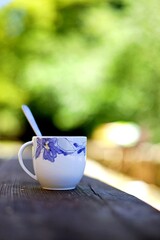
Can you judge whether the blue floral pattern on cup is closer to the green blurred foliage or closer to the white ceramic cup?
the white ceramic cup

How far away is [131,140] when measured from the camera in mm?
4691

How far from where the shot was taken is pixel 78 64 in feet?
22.5

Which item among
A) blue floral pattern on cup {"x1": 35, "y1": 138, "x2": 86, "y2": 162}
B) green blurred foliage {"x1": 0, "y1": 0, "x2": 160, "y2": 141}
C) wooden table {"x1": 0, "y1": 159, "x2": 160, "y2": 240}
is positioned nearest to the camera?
wooden table {"x1": 0, "y1": 159, "x2": 160, "y2": 240}

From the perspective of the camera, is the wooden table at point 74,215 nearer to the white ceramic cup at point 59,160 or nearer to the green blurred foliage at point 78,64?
the white ceramic cup at point 59,160

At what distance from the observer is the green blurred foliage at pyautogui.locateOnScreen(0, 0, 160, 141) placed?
5344mm

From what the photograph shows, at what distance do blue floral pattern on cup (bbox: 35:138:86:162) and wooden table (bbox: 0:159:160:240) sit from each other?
6 cm

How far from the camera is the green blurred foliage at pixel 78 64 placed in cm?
534

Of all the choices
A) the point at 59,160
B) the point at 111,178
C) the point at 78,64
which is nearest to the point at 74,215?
the point at 59,160

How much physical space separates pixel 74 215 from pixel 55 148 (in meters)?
0.22

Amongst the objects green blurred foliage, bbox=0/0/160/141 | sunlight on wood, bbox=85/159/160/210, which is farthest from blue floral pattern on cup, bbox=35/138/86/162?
green blurred foliage, bbox=0/0/160/141

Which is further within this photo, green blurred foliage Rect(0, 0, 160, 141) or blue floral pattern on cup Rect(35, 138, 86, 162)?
green blurred foliage Rect(0, 0, 160, 141)

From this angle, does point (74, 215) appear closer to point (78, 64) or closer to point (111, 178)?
point (111, 178)

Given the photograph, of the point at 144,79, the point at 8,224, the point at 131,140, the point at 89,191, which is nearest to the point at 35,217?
the point at 8,224

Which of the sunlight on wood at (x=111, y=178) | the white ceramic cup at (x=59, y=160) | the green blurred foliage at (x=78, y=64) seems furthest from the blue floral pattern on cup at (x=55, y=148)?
the green blurred foliage at (x=78, y=64)
